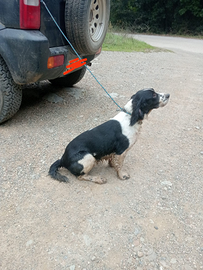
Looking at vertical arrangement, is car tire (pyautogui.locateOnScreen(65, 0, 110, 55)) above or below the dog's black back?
above

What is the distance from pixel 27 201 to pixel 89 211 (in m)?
0.65

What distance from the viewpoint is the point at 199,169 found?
3.31 metres

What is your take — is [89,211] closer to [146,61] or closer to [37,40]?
[37,40]

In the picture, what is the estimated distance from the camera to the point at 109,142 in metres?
2.90

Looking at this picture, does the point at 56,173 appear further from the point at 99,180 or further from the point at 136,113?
the point at 136,113

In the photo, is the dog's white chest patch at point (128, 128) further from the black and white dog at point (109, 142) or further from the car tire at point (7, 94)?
the car tire at point (7, 94)

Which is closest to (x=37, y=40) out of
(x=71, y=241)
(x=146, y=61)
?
(x=71, y=241)

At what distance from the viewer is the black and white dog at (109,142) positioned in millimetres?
2832

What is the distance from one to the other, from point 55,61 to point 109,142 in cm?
146

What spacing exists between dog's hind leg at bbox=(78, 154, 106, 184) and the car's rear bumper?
4.49 feet

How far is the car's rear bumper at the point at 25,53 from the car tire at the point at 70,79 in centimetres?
173

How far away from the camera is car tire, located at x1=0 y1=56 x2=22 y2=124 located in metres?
3.49

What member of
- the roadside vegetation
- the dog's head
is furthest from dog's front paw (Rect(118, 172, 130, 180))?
the roadside vegetation

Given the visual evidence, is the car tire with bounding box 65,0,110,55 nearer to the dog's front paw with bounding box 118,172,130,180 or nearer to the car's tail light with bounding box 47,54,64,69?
the car's tail light with bounding box 47,54,64,69
